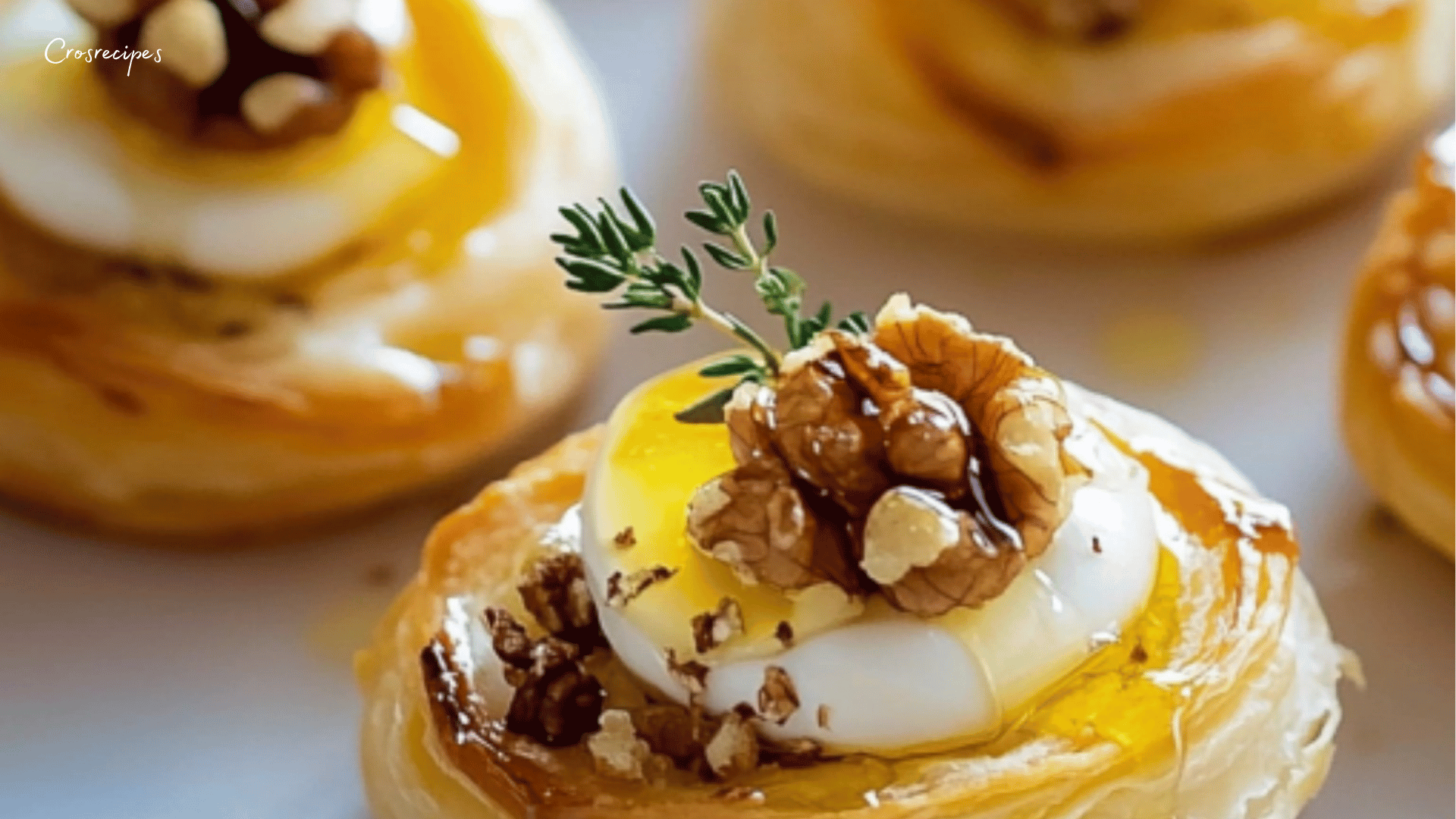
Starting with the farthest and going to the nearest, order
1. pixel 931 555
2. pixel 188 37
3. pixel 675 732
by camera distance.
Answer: pixel 188 37, pixel 675 732, pixel 931 555

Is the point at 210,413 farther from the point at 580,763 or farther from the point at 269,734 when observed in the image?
the point at 580,763

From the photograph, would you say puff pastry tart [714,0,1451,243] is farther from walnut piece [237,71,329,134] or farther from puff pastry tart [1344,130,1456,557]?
walnut piece [237,71,329,134]

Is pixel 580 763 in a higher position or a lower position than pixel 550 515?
lower

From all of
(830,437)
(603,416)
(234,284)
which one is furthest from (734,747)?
(234,284)

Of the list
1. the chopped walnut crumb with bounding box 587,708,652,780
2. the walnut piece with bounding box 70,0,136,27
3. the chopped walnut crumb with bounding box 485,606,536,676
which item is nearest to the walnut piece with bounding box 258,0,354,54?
the walnut piece with bounding box 70,0,136,27

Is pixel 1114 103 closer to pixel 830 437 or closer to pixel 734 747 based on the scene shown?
pixel 830 437

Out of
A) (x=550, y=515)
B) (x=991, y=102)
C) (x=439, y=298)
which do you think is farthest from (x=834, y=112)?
(x=550, y=515)
